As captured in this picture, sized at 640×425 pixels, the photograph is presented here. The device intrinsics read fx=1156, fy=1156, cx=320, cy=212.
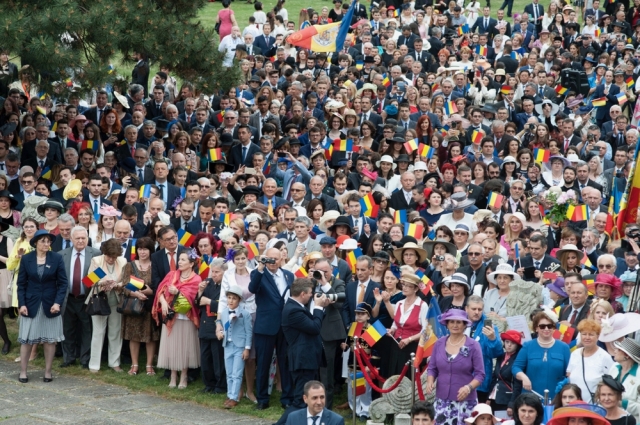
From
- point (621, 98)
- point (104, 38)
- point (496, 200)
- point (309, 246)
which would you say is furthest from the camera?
point (621, 98)

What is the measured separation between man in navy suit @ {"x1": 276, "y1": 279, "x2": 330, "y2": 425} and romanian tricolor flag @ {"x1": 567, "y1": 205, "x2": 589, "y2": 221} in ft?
15.4

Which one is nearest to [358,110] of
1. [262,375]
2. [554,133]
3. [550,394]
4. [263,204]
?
[554,133]

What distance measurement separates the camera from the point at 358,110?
A: 21078 mm

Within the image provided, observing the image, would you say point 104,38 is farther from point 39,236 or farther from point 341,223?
point 341,223

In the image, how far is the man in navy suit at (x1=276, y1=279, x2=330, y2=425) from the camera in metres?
12.4

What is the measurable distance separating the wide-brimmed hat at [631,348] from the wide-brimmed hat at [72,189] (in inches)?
347

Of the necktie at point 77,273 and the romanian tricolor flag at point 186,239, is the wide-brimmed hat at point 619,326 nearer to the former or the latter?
the romanian tricolor flag at point 186,239

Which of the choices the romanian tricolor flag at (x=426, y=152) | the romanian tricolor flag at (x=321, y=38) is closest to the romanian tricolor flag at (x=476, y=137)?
the romanian tricolor flag at (x=426, y=152)

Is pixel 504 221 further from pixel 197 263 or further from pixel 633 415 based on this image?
pixel 633 415

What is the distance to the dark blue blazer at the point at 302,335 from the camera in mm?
12398

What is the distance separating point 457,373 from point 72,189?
737cm

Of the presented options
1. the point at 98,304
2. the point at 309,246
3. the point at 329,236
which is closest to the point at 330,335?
the point at 309,246

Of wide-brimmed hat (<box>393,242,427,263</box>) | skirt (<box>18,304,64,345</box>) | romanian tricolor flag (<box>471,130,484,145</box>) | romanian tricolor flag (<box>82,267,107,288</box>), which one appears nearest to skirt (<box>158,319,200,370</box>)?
romanian tricolor flag (<box>82,267,107,288</box>)

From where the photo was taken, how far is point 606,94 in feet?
77.1
